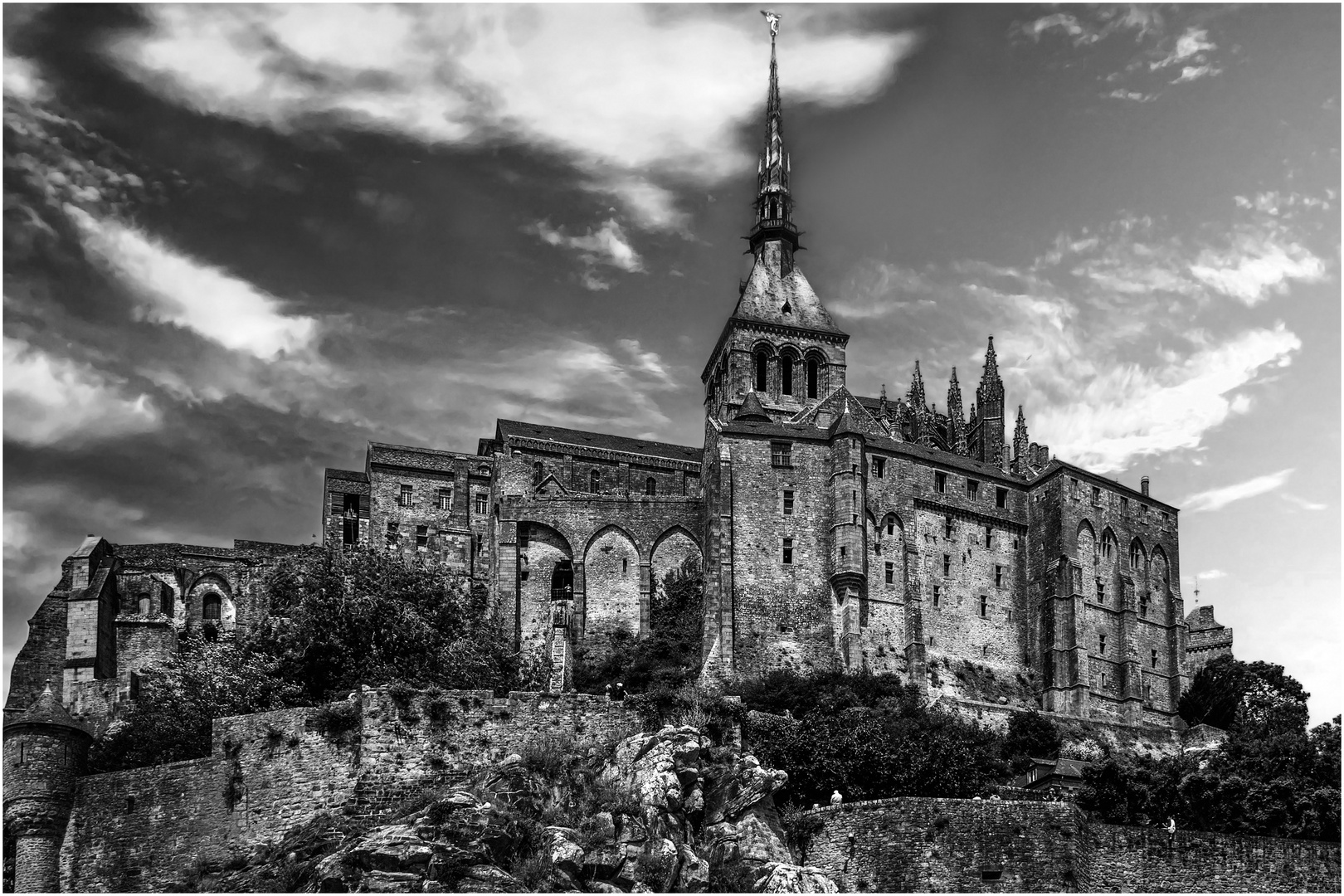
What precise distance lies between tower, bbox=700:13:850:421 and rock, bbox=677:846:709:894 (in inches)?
2755

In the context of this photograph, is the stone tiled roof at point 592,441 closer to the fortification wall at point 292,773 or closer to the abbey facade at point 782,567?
the abbey facade at point 782,567

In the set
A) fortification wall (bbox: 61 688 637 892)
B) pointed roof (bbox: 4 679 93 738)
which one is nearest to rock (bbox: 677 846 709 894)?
fortification wall (bbox: 61 688 637 892)

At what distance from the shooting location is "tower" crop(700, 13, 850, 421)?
115125mm

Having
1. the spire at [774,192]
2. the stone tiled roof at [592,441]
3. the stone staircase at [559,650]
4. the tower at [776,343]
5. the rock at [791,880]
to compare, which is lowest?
the rock at [791,880]

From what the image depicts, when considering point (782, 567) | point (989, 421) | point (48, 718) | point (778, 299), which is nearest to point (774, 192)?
point (778, 299)

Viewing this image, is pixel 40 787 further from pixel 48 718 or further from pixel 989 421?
pixel 989 421

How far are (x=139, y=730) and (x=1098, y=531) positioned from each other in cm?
5376

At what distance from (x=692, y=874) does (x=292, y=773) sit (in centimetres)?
1136

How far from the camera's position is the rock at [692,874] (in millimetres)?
40500

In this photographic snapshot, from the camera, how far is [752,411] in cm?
10244

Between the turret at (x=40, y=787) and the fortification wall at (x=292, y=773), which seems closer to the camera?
the fortification wall at (x=292, y=773)

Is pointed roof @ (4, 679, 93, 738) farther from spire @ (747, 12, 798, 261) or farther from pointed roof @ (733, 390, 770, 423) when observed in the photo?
spire @ (747, 12, 798, 261)

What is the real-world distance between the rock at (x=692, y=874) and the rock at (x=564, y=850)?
2620mm

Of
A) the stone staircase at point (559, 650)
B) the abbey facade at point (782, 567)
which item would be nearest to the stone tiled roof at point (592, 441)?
the abbey facade at point (782, 567)
